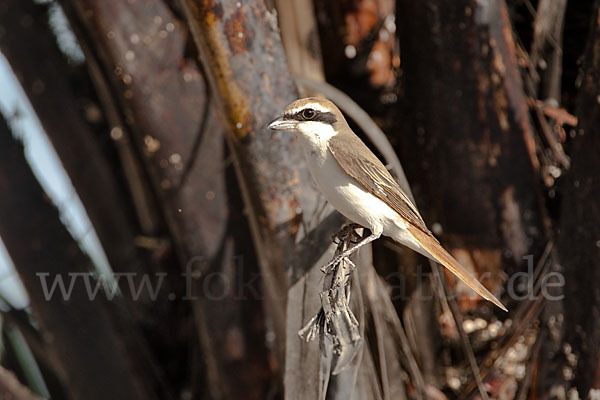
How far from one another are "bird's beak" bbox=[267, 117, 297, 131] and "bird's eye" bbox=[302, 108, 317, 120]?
0.05 m

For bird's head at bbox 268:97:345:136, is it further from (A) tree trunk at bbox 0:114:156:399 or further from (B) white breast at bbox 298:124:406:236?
(A) tree trunk at bbox 0:114:156:399

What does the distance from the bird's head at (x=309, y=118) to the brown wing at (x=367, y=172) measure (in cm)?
4

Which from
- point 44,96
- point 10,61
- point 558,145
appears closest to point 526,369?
point 558,145

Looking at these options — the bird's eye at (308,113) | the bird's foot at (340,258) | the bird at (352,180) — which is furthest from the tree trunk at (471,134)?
the bird's foot at (340,258)

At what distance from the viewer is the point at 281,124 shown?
195cm

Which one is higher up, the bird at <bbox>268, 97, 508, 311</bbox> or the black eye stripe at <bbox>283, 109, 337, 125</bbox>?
the black eye stripe at <bbox>283, 109, 337, 125</bbox>

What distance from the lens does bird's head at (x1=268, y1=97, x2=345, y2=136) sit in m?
1.97

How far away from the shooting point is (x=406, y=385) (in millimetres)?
2867

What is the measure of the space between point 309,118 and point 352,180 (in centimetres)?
21

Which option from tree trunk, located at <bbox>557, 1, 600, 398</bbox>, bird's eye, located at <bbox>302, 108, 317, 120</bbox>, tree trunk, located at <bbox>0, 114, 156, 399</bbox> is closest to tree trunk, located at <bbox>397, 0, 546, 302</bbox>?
tree trunk, located at <bbox>557, 1, 600, 398</bbox>

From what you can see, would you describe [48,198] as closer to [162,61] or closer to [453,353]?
[162,61]

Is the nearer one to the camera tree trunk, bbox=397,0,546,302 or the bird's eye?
the bird's eye

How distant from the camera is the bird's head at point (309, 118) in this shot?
6.46 feet

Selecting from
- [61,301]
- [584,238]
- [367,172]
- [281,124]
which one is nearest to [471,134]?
[584,238]
